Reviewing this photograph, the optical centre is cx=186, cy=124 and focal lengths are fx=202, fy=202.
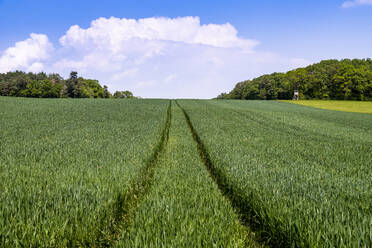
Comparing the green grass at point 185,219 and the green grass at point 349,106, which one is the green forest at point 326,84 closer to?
the green grass at point 349,106

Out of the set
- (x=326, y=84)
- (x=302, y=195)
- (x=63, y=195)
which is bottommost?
(x=302, y=195)

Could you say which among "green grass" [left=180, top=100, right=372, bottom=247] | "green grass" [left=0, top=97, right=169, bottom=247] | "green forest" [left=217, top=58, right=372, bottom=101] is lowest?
"green grass" [left=180, top=100, right=372, bottom=247]

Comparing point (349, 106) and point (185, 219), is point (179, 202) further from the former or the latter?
point (349, 106)

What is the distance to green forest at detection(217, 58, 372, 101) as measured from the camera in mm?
70838

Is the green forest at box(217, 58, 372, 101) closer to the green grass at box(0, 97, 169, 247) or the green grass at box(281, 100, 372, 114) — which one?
the green grass at box(281, 100, 372, 114)

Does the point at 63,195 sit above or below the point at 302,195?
above

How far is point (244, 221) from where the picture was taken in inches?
148

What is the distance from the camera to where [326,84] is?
82125 mm

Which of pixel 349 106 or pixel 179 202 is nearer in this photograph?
pixel 179 202

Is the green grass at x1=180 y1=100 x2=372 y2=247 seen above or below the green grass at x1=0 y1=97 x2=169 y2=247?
below

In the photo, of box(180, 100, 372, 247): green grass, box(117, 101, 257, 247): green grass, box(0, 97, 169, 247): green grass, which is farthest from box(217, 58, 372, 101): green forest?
box(0, 97, 169, 247): green grass

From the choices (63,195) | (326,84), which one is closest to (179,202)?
(63,195)

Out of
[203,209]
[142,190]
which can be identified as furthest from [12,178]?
[203,209]

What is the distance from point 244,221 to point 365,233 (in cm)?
177
